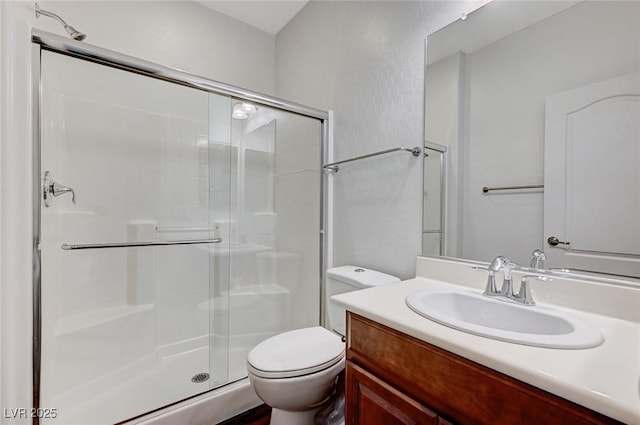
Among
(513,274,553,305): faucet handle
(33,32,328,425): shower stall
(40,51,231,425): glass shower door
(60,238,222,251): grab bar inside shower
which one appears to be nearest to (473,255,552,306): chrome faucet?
(513,274,553,305): faucet handle

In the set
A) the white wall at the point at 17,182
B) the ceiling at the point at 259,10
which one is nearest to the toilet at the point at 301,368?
→ the white wall at the point at 17,182

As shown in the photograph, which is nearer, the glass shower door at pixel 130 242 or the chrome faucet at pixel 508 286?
the chrome faucet at pixel 508 286

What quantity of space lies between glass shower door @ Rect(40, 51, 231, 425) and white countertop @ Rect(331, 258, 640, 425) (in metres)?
1.36

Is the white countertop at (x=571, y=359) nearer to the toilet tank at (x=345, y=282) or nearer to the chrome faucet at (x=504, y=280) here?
the chrome faucet at (x=504, y=280)

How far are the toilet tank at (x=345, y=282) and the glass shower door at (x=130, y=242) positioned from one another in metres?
0.75

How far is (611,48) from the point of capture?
32.9 inches

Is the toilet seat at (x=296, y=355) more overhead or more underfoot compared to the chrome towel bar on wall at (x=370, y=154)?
more underfoot

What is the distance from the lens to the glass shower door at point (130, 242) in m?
1.53

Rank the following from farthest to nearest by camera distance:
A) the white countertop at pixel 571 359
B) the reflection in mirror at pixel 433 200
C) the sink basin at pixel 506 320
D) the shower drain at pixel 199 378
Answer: the shower drain at pixel 199 378 < the reflection in mirror at pixel 433 200 < the sink basin at pixel 506 320 < the white countertop at pixel 571 359

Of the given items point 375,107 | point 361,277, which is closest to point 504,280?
point 361,277

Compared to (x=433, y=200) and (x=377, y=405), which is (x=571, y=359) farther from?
(x=433, y=200)

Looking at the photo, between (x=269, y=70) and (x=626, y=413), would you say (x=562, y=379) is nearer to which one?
(x=626, y=413)

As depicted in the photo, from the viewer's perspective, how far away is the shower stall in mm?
1577

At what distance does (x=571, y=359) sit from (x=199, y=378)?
5.94ft
